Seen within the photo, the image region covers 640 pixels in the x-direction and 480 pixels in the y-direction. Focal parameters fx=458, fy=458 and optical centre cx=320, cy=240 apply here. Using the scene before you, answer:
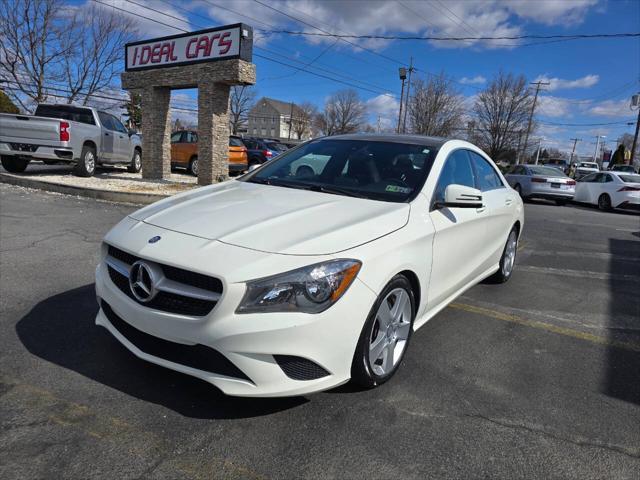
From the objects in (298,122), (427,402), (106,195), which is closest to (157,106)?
(106,195)

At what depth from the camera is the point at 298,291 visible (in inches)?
89.8

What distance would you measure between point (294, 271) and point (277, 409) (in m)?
0.88

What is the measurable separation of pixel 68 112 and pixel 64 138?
6.82ft

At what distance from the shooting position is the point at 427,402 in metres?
2.80

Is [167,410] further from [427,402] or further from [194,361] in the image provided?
[427,402]

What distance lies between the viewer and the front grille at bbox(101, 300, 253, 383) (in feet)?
7.53

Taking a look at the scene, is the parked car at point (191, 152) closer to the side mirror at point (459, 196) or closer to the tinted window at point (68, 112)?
the tinted window at point (68, 112)

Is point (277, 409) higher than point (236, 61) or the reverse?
the reverse

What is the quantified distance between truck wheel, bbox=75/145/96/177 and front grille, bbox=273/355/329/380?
12.5 m

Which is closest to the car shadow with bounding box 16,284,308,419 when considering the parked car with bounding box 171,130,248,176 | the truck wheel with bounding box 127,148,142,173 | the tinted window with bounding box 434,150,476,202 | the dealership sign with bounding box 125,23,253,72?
the tinted window with bounding box 434,150,476,202

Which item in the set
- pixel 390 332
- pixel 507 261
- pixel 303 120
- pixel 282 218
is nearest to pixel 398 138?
pixel 282 218

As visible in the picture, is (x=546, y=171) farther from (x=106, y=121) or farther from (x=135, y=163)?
(x=106, y=121)

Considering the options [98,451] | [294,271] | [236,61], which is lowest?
[98,451]

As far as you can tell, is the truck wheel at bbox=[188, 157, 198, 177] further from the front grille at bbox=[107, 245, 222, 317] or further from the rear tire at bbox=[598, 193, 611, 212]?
the front grille at bbox=[107, 245, 222, 317]
